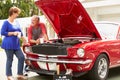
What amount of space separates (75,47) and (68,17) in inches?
50.9

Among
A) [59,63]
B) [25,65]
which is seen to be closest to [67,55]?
[59,63]

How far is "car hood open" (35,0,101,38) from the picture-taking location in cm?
831

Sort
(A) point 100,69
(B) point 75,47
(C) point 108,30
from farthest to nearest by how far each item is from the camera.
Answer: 1. (C) point 108,30
2. (A) point 100,69
3. (B) point 75,47

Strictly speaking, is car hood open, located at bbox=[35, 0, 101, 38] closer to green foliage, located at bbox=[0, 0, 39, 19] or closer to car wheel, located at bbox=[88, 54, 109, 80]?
car wheel, located at bbox=[88, 54, 109, 80]

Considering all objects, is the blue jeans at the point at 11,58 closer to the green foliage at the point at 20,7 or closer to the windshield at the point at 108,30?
the windshield at the point at 108,30

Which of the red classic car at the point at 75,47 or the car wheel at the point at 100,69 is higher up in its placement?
the red classic car at the point at 75,47

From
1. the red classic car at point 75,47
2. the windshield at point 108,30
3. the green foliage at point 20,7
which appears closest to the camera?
the red classic car at point 75,47

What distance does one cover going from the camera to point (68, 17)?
→ 8.95 meters

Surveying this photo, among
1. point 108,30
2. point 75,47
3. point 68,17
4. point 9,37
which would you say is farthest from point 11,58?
point 108,30

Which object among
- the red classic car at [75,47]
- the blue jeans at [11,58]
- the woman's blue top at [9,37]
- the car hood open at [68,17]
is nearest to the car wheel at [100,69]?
the red classic car at [75,47]

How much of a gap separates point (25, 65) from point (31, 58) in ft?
1.34

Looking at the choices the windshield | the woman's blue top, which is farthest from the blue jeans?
the windshield

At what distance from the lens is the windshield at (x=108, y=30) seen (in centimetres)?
915

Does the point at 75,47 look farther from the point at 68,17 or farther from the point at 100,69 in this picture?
the point at 68,17
